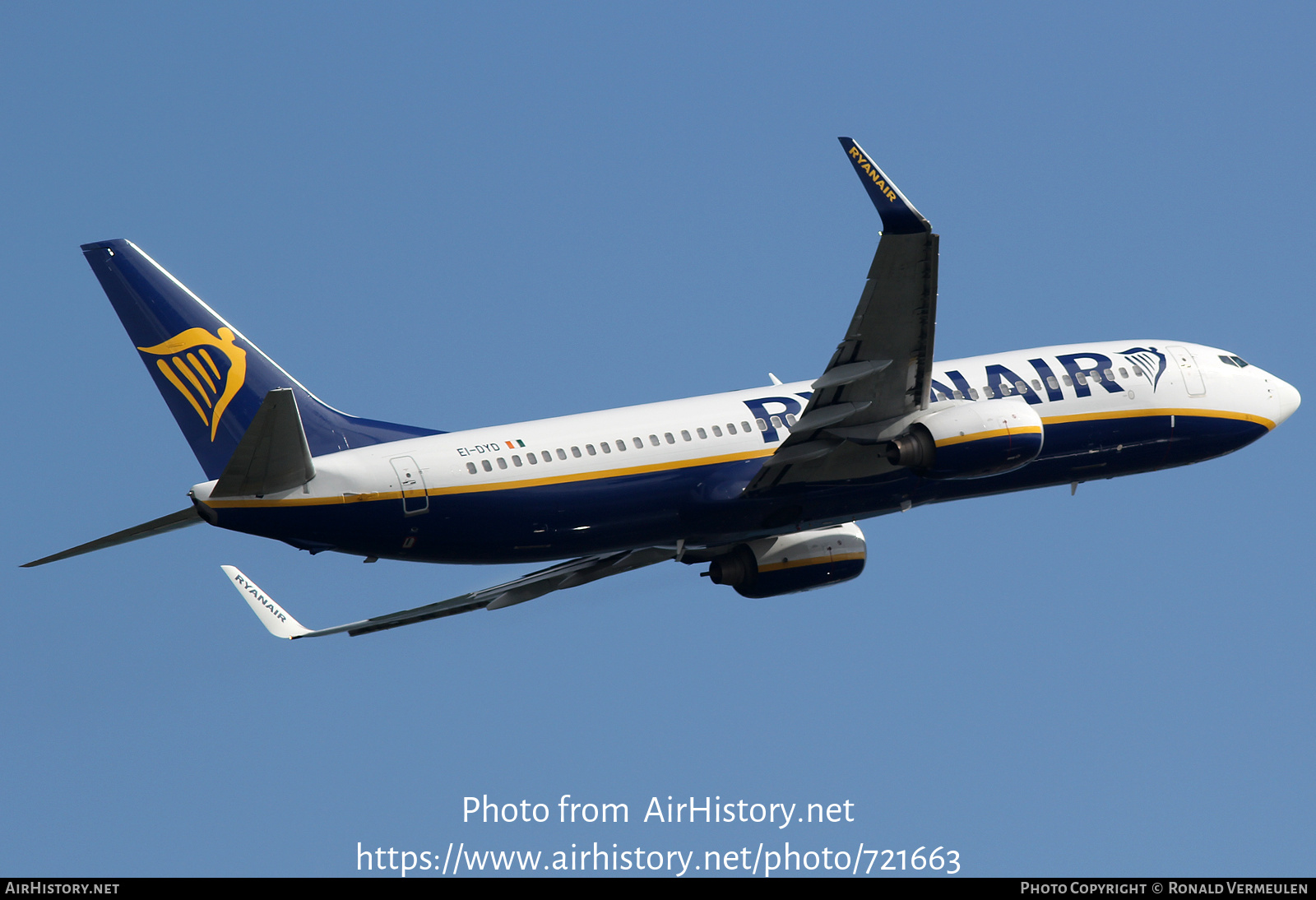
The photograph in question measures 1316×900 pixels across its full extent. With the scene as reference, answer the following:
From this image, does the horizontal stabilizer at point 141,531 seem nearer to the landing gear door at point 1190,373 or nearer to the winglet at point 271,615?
the winglet at point 271,615

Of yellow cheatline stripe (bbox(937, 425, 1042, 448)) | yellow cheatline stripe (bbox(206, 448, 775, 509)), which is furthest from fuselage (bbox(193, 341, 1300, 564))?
yellow cheatline stripe (bbox(937, 425, 1042, 448))

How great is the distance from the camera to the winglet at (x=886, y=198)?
30734 mm

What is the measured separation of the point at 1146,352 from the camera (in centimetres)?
Answer: 4269

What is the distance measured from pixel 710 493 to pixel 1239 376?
15850mm

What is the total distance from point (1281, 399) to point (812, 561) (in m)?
13.7

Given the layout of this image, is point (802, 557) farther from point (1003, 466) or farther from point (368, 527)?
point (368, 527)

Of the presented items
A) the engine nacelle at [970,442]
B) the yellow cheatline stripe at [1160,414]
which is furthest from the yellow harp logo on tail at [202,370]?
the yellow cheatline stripe at [1160,414]

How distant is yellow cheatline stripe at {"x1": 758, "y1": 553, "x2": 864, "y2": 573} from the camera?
4162 centimetres

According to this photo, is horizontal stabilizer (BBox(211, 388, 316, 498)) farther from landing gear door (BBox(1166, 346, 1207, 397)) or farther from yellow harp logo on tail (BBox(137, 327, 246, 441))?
landing gear door (BBox(1166, 346, 1207, 397))

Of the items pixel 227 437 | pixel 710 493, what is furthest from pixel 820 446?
pixel 227 437

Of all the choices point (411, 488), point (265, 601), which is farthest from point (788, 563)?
point (265, 601)

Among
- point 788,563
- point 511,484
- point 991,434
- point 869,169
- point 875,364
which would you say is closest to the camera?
point 869,169

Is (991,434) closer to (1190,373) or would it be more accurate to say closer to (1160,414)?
(1160,414)

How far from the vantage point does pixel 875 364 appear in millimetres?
34969
